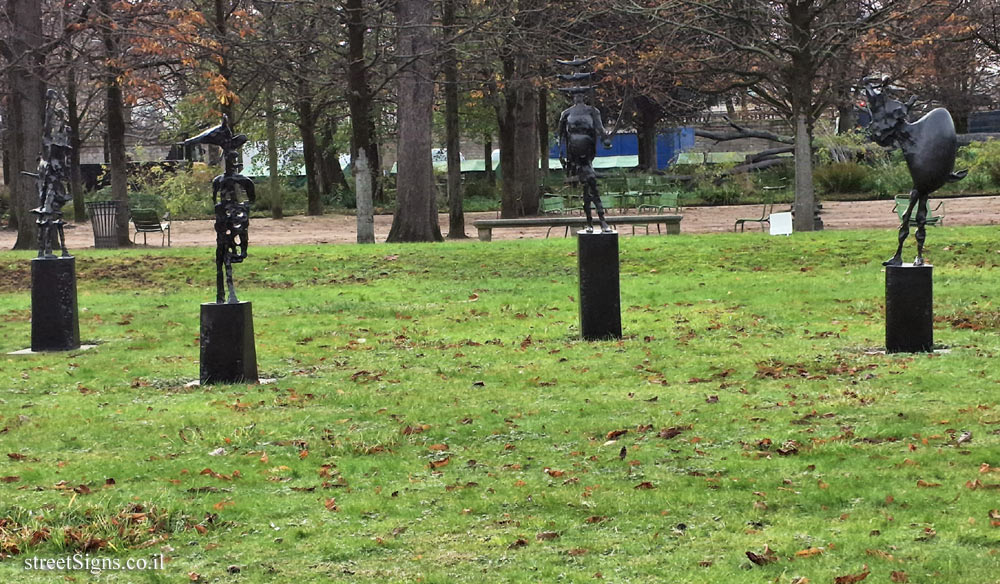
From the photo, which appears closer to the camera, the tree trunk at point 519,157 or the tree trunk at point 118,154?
the tree trunk at point 118,154

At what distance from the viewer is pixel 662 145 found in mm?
65250

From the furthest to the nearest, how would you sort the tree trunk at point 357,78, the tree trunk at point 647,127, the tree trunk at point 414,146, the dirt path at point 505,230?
the tree trunk at point 647,127 < the dirt path at point 505,230 < the tree trunk at point 357,78 < the tree trunk at point 414,146

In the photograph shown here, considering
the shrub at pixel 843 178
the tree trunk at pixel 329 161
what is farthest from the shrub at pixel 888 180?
the tree trunk at pixel 329 161

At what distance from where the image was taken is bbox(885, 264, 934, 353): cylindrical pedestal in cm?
1032

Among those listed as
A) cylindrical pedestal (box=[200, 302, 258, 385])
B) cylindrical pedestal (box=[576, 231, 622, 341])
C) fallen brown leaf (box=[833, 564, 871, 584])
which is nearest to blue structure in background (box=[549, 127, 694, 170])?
cylindrical pedestal (box=[576, 231, 622, 341])

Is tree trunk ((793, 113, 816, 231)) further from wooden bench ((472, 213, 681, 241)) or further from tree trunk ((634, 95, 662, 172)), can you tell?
tree trunk ((634, 95, 662, 172))

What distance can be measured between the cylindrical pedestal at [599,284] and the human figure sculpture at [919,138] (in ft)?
8.71

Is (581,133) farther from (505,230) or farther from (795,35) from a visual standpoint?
(505,230)

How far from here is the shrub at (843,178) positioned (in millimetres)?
36656

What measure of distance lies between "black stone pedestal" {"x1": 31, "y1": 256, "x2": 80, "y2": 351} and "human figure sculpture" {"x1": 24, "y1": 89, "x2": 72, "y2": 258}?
0.36m

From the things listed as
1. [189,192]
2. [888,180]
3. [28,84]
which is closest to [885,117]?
[28,84]

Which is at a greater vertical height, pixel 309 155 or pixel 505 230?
pixel 309 155

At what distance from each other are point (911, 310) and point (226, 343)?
5814mm

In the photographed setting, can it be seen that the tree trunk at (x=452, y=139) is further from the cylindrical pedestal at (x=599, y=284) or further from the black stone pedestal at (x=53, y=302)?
the black stone pedestal at (x=53, y=302)
